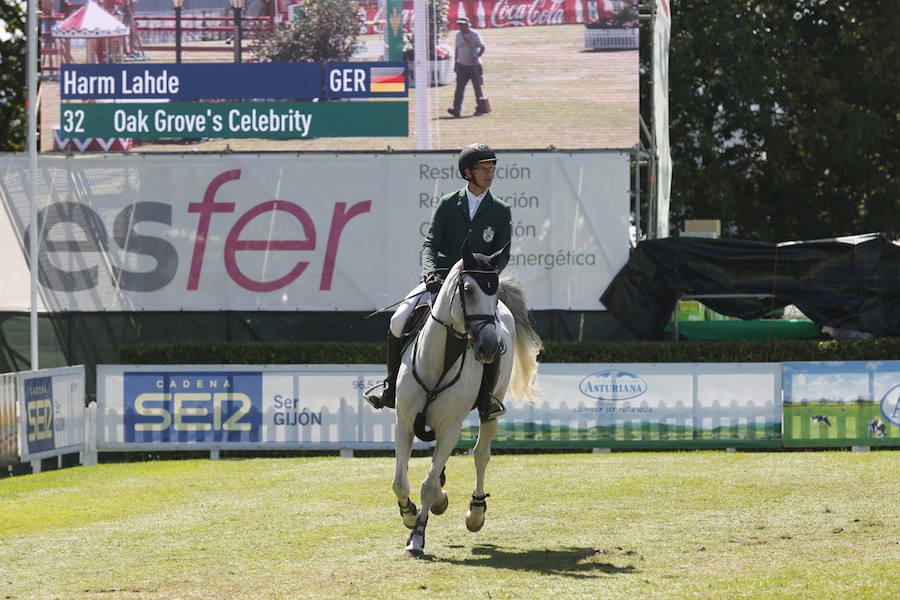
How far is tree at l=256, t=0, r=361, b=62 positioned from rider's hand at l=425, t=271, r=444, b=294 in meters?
15.3

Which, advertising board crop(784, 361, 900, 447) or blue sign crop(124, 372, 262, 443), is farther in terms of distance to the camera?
blue sign crop(124, 372, 262, 443)

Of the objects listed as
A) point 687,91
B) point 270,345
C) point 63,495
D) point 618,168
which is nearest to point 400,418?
point 63,495

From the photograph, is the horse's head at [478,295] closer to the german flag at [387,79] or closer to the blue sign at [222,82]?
the german flag at [387,79]

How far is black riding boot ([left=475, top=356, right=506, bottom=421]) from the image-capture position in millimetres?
9844

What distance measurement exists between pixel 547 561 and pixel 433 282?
2.29 meters

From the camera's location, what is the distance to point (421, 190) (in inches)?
890

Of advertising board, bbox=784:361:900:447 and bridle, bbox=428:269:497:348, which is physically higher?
bridle, bbox=428:269:497:348

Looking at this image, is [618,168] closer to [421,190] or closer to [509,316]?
[421,190]

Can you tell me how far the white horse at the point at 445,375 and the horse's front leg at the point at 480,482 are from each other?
0.01 m

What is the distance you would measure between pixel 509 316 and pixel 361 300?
12058mm

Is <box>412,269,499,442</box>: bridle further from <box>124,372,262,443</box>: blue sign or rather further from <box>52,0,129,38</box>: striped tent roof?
<box>52,0,129,38</box>: striped tent roof

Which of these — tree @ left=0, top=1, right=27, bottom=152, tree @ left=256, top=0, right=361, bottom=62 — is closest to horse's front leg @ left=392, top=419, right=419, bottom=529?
tree @ left=256, top=0, right=361, bottom=62

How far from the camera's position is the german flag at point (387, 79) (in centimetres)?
2397

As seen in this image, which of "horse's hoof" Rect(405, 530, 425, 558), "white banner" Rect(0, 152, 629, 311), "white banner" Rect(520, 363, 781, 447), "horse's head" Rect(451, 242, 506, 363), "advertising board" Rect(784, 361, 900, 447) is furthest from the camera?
"white banner" Rect(0, 152, 629, 311)
